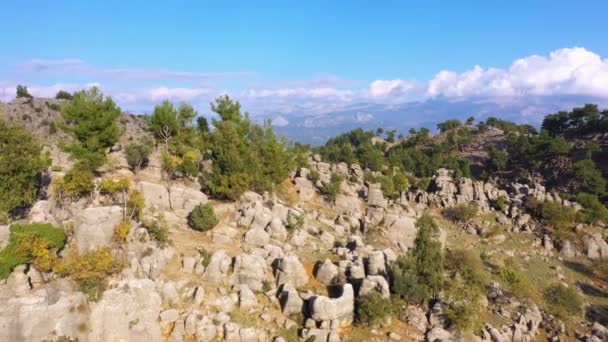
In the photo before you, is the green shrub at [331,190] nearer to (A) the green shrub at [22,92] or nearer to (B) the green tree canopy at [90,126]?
(B) the green tree canopy at [90,126]

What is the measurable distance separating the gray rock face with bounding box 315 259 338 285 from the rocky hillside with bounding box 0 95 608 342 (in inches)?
3.6

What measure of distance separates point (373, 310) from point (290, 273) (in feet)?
22.2

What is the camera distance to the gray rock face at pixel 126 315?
22.5 metres

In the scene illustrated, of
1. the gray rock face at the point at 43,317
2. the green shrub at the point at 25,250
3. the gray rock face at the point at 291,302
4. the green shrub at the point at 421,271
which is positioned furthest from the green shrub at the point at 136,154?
the green shrub at the point at 421,271

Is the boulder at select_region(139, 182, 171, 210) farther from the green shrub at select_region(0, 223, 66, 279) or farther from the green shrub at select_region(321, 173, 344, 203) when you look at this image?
the green shrub at select_region(321, 173, 344, 203)

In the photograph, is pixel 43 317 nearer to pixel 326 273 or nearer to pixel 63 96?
pixel 326 273

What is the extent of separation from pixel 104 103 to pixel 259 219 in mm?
20230

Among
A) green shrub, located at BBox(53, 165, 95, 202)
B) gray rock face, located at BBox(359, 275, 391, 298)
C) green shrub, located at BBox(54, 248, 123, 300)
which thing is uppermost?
green shrub, located at BBox(53, 165, 95, 202)

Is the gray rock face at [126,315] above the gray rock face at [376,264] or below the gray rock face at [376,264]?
above

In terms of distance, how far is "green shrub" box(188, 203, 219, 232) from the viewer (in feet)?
112

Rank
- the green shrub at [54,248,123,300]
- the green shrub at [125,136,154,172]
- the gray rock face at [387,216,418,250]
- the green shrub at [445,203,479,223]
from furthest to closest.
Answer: the green shrub at [445,203,479,223] < the gray rock face at [387,216,418,250] < the green shrub at [125,136,154,172] < the green shrub at [54,248,123,300]

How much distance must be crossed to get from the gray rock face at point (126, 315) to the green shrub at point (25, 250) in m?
5.17

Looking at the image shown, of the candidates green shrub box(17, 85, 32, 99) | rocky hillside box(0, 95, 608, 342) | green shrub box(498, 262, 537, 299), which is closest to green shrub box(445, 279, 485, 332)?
rocky hillside box(0, 95, 608, 342)

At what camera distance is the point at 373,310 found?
87.4 ft
